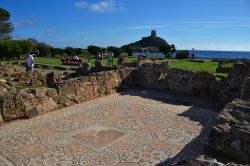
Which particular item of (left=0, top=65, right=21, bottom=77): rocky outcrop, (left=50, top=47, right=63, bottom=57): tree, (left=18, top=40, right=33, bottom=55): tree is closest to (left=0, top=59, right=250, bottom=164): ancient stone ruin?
(left=0, top=65, right=21, bottom=77): rocky outcrop

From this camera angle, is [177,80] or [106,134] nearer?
[106,134]

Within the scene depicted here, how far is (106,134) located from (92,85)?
4.11 metres

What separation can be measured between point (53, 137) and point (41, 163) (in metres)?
1.37

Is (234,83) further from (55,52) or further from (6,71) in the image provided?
(55,52)

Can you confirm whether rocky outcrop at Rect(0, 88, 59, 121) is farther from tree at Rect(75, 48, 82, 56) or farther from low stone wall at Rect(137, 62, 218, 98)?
tree at Rect(75, 48, 82, 56)

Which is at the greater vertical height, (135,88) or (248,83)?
(248,83)

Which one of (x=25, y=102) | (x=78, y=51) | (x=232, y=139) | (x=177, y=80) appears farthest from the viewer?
(x=78, y=51)

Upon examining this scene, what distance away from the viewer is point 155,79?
1313 centimetres

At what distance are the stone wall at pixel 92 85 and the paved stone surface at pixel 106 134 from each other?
1.55ft

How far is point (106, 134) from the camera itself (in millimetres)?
7035

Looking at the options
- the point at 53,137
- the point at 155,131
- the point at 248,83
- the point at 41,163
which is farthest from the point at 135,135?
the point at 248,83

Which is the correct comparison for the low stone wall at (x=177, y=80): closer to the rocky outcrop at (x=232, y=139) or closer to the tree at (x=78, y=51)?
the rocky outcrop at (x=232, y=139)

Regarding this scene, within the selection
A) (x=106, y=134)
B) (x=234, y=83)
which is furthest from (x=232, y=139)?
(x=234, y=83)

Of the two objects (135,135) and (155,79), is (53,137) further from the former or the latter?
(155,79)
